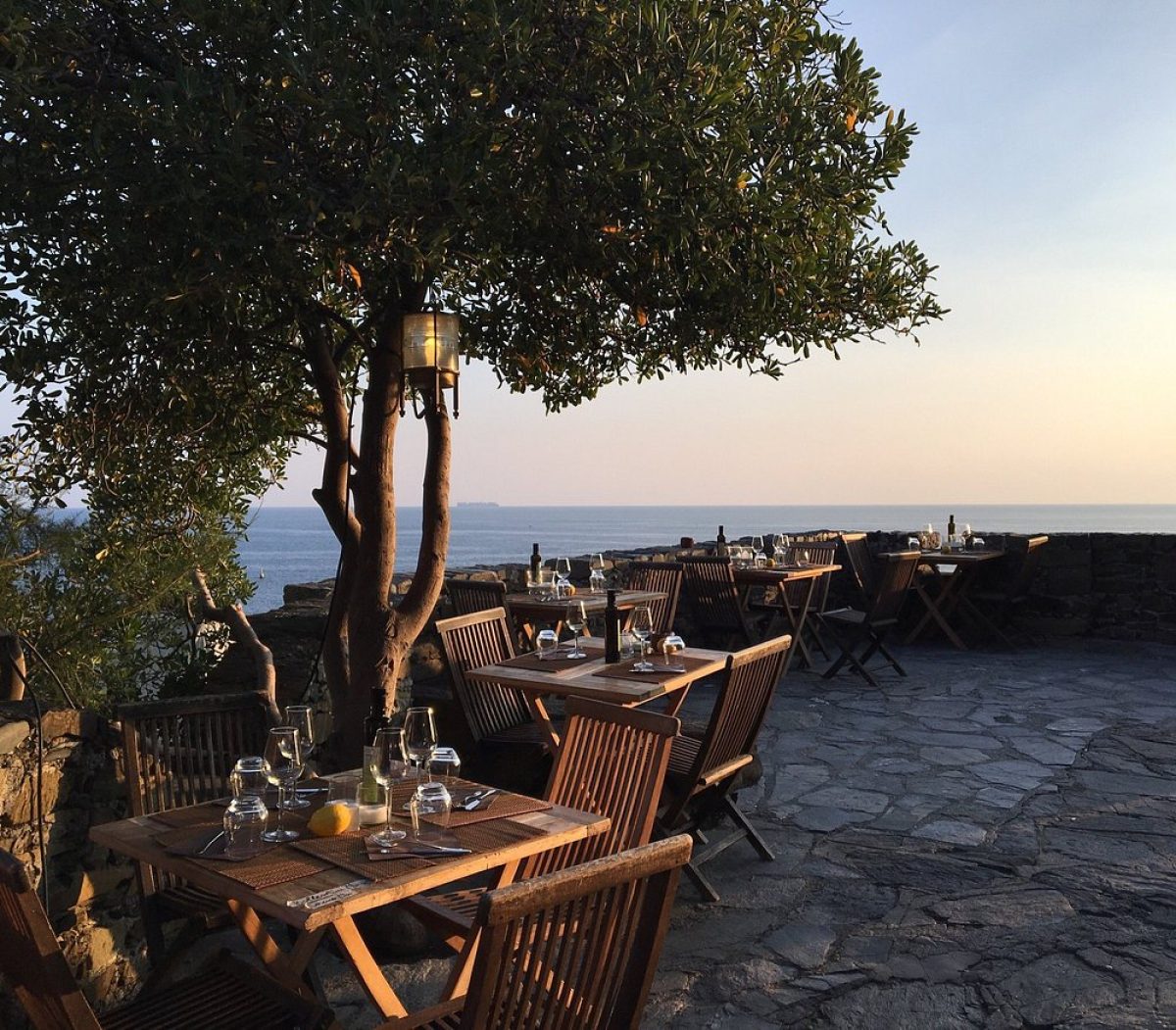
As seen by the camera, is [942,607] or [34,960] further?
[942,607]

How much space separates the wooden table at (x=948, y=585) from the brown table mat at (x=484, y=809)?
6.96 metres

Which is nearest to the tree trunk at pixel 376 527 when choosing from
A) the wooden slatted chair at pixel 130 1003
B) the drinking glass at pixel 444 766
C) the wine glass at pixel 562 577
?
the drinking glass at pixel 444 766

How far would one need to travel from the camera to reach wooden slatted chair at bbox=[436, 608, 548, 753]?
4.25 m

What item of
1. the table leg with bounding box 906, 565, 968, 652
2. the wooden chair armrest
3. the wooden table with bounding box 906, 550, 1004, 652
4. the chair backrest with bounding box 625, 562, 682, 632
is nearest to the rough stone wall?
the wooden chair armrest

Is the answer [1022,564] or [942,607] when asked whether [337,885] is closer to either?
[942,607]

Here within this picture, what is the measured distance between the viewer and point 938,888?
11.7 feet

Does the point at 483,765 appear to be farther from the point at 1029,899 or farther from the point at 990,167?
the point at 990,167

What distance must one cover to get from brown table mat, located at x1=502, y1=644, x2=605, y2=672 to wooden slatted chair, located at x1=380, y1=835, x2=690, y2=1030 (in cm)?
247

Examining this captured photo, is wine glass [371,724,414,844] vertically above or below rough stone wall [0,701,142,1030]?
above

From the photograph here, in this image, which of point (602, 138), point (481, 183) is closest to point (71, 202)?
point (481, 183)

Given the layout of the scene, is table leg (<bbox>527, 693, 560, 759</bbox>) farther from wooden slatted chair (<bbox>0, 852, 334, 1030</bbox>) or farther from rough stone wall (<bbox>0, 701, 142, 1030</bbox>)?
wooden slatted chair (<bbox>0, 852, 334, 1030</bbox>)

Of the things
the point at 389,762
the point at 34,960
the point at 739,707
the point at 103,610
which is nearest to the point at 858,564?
the point at 739,707

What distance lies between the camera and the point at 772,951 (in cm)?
308

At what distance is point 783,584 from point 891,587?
0.82m
